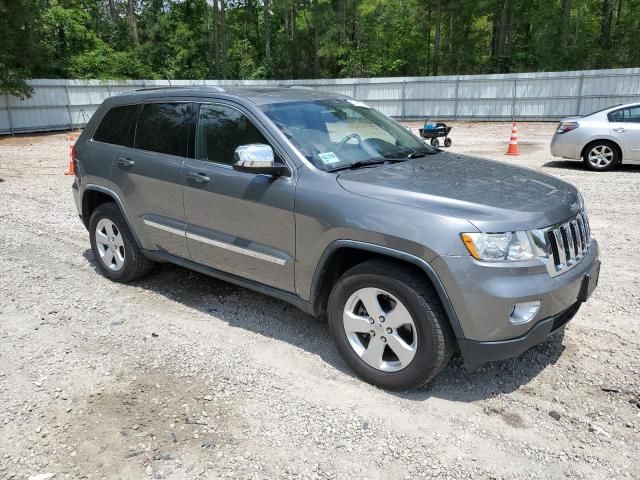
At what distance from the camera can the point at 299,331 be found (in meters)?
4.39

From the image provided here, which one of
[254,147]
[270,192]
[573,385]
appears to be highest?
[254,147]

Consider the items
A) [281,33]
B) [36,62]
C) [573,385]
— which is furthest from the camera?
[281,33]

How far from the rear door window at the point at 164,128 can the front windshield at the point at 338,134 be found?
88 centimetres

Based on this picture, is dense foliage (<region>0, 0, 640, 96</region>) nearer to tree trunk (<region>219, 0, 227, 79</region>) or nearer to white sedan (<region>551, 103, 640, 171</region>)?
tree trunk (<region>219, 0, 227, 79</region>)

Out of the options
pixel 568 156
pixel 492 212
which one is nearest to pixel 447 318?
pixel 492 212

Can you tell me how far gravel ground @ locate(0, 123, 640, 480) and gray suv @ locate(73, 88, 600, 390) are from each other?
39 centimetres

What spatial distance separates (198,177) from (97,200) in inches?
71.1

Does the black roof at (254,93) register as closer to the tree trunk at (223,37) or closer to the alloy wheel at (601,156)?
the alloy wheel at (601,156)

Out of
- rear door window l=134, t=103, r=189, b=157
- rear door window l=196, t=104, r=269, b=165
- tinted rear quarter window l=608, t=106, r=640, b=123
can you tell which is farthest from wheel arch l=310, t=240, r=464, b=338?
tinted rear quarter window l=608, t=106, r=640, b=123

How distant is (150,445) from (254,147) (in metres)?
1.95

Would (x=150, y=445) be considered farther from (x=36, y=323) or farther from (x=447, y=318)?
(x=36, y=323)

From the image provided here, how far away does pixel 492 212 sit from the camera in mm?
3111

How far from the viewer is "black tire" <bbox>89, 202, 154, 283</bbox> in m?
5.17

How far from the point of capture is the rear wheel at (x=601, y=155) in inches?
444
